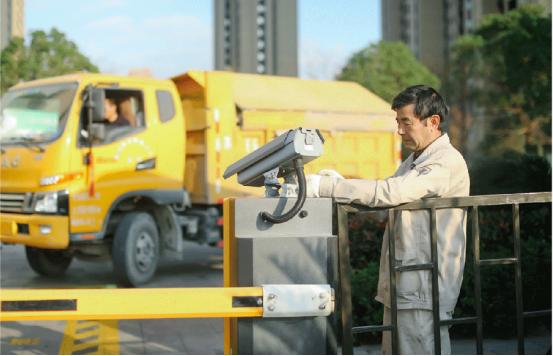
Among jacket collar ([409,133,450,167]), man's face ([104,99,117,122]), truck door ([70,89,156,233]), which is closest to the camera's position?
jacket collar ([409,133,450,167])

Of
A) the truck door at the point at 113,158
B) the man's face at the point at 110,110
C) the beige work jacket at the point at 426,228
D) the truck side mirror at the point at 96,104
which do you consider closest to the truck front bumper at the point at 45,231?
the truck door at the point at 113,158

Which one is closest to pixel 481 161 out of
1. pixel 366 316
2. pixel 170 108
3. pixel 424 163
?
pixel 366 316

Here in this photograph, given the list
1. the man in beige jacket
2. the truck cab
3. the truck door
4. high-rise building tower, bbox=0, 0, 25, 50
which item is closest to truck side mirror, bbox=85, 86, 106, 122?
the truck cab

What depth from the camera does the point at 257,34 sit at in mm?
131875

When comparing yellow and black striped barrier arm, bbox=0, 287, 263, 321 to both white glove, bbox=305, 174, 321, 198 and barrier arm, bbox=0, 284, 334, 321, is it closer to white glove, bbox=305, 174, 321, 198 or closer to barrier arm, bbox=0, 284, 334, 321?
barrier arm, bbox=0, 284, 334, 321

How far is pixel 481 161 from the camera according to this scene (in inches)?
332

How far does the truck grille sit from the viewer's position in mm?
8641

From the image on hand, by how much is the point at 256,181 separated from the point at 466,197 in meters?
0.87

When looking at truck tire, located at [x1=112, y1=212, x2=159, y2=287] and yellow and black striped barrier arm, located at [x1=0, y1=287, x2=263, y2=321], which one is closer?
yellow and black striped barrier arm, located at [x1=0, y1=287, x2=263, y2=321]

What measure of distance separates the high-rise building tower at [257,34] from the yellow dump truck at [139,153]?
120m

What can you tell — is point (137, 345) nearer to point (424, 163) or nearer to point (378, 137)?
point (424, 163)

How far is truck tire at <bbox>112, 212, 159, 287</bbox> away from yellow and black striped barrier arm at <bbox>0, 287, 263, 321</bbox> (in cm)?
644

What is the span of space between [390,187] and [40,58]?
751 inches

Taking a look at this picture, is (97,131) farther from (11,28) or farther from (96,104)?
(11,28)
